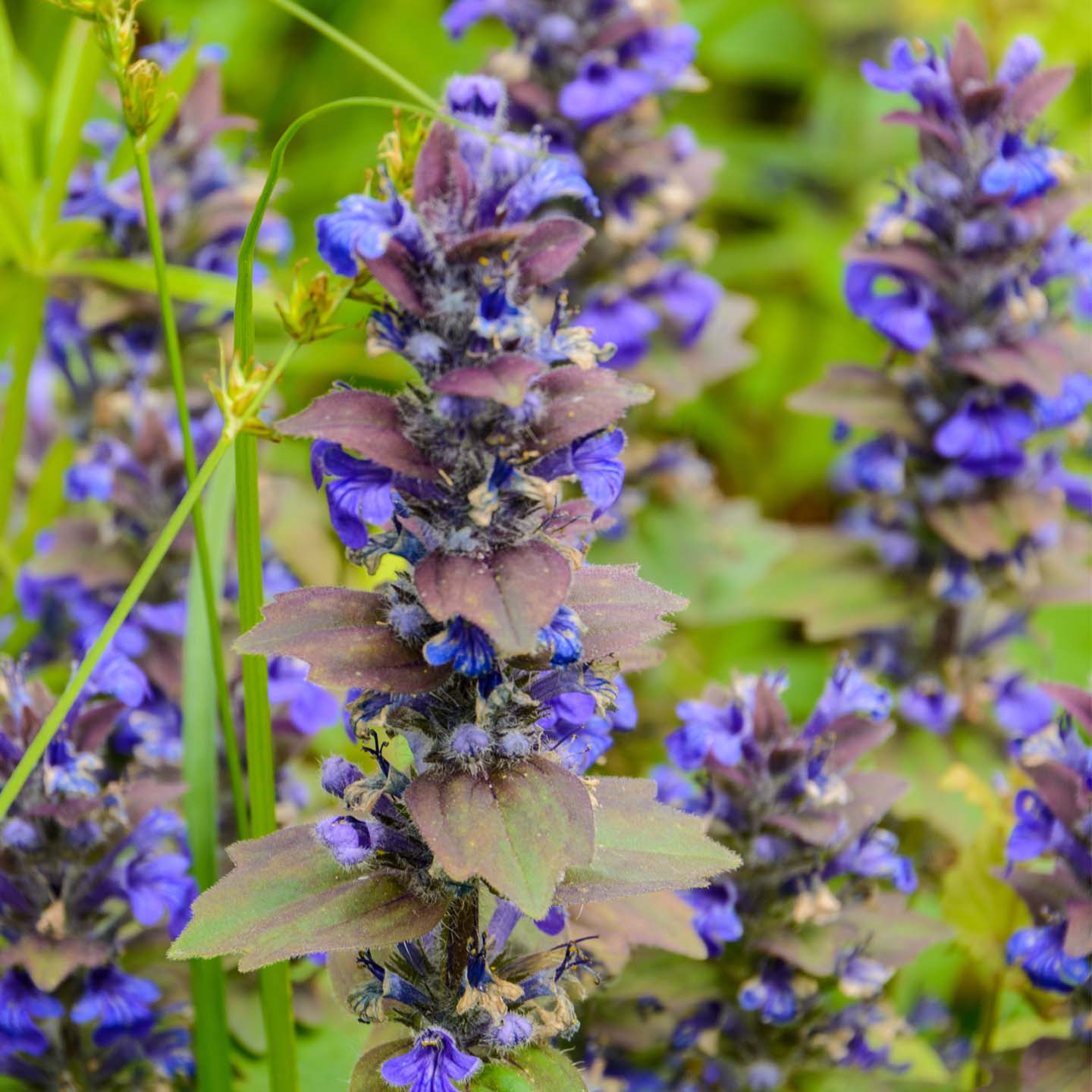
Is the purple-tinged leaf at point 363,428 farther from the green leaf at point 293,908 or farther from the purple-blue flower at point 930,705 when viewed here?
the purple-blue flower at point 930,705

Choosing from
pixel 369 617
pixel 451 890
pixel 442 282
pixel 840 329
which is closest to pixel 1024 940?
pixel 451 890

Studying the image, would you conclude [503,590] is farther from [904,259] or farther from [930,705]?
[930,705]

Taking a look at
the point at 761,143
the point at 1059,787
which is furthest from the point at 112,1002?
the point at 761,143

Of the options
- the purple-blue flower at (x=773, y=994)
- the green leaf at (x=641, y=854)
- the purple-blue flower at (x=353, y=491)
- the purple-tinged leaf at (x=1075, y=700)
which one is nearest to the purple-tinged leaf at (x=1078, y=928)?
the purple-tinged leaf at (x=1075, y=700)

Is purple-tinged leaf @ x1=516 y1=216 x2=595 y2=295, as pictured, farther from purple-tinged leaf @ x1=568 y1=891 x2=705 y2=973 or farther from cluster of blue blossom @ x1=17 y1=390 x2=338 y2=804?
cluster of blue blossom @ x1=17 y1=390 x2=338 y2=804

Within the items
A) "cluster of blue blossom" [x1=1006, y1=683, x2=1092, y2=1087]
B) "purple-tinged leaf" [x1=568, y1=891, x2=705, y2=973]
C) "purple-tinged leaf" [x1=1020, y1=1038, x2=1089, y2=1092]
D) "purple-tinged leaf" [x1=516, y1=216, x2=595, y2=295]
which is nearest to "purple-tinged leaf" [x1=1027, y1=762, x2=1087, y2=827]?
"cluster of blue blossom" [x1=1006, y1=683, x2=1092, y2=1087]

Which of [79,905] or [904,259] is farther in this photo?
[904,259]
